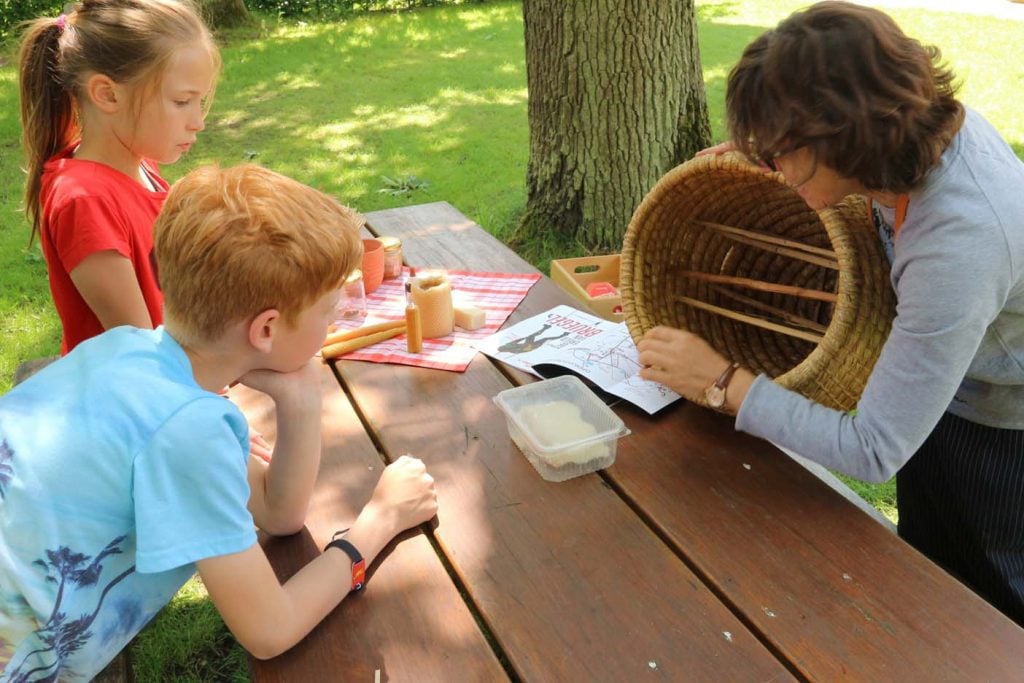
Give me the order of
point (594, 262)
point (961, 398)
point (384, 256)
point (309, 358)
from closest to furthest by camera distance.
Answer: point (309, 358) → point (961, 398) → point (384, 256) → point (594, 262)

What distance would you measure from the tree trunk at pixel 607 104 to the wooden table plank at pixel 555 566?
7.75 ft

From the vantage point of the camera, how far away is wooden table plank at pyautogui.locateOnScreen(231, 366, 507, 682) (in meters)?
1.17

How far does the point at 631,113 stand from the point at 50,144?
256 centimetres

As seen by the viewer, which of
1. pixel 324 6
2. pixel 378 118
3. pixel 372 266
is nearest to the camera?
pixel 372 266

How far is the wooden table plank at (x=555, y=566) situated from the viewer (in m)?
1.17

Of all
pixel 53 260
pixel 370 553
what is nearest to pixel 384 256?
pixel 53 260

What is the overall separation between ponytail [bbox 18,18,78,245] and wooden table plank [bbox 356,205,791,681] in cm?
100

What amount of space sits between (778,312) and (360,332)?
1.04 m

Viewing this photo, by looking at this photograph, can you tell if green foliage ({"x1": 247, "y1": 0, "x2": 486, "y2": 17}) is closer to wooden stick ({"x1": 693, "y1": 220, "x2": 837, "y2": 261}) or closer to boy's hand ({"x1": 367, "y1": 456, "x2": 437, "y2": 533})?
wooden stick ({"x1": 693, "y1": 220, "x2": 837, "y2": 261})

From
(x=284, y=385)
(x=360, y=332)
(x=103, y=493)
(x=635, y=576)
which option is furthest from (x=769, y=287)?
(x=103, y=493)

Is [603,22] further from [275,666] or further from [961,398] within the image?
[275,666]

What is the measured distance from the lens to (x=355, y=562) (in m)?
1.30

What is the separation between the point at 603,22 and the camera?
12.2ft

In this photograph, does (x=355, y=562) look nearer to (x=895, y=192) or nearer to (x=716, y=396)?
(x=716, y=396)
